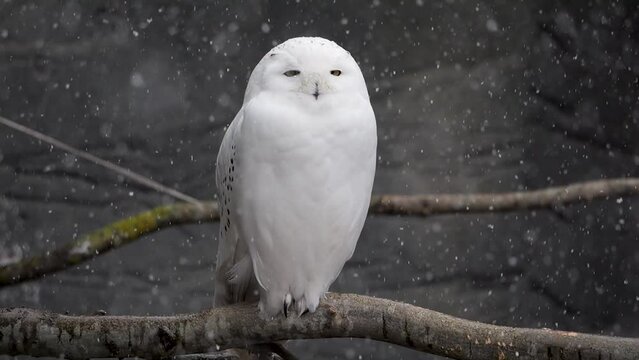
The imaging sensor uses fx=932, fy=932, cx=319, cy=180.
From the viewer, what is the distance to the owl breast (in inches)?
70.4

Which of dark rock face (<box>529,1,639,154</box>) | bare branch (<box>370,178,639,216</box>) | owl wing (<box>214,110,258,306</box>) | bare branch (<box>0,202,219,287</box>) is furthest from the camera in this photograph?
dark rock face (<box>529,1,639,154</box>)

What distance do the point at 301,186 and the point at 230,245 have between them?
0.26 meters

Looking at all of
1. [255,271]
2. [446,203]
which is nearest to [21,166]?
[446,203]

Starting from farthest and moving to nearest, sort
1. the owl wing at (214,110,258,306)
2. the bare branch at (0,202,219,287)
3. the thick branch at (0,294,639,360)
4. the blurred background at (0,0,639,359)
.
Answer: the blurred background at (0,0,639,359) < the bare branch at (0,202,219,287) < the owl wing at (214,110,258,306) < the thick branch at (0,294,639,360)

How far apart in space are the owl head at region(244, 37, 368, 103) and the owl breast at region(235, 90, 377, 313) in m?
0.02

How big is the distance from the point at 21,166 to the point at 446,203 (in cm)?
186

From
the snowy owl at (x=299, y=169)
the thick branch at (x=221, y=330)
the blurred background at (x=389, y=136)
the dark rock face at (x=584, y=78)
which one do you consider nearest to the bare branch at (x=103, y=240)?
the thick branch at (x=221, y=330)

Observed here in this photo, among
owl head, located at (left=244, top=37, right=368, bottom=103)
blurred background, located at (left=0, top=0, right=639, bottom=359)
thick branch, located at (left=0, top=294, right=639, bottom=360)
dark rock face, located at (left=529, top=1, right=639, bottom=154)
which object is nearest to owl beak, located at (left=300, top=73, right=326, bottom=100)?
owl head, located at (left=244, top=37, right=368, bottom=103)

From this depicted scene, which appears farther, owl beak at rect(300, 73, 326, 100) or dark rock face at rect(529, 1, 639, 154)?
dark rock face at rect(529, 1, 639, 154)

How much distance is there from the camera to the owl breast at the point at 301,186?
5.87 ft

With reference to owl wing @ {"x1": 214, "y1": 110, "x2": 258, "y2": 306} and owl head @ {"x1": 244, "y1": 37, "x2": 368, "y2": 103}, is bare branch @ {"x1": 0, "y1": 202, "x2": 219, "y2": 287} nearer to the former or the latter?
owl wing @ {"x1": 214, "y1": 110, "x2": 258, "y2": 306}

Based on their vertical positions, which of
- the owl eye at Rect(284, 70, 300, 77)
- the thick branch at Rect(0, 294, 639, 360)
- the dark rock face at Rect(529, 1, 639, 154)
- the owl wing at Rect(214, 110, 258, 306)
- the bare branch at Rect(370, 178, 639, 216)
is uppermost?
the dark rock face at Rect(529, 1, 639, 154)

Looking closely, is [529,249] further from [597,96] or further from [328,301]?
[328,301]

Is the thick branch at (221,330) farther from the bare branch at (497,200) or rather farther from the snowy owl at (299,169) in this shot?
the bare branch at (497,200)
